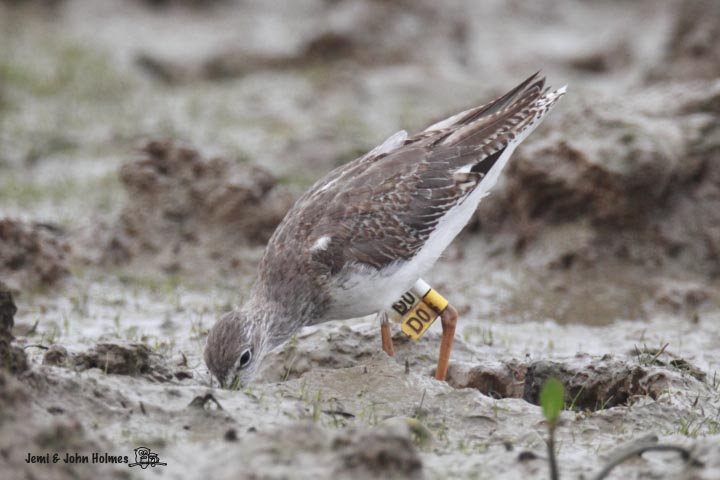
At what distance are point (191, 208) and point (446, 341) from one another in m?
4.41

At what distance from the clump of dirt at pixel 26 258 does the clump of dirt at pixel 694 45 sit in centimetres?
886

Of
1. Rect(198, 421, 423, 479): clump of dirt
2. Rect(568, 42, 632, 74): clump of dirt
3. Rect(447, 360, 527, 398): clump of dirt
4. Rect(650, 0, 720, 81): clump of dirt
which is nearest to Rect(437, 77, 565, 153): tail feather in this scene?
Rect(447, 360, 527, 398): clump of dirt

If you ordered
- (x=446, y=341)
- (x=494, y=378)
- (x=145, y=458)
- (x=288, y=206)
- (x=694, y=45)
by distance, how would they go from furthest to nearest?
(x=694, y=45)
(x=288, y=206)
(x=446, y=341)
(x=494, y=378)
(x=145, y=458)

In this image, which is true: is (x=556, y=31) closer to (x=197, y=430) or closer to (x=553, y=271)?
(x=553, y=271)

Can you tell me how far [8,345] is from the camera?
4.59 m

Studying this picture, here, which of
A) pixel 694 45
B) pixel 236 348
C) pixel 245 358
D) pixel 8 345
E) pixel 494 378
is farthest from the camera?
pixel 694 45

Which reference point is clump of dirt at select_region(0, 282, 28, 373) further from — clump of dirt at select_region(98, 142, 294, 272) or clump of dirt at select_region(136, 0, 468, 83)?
clump of dirt at select_region(136, 0, 468, 83)

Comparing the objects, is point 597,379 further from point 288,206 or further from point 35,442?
point 288,206

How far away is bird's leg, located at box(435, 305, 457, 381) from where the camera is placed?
6.16 metres

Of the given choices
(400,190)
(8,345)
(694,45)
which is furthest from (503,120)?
(694,45)

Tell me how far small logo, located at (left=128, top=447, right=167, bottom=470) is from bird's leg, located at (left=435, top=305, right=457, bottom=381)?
236 centimetres

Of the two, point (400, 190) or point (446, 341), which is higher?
point (400, 190)

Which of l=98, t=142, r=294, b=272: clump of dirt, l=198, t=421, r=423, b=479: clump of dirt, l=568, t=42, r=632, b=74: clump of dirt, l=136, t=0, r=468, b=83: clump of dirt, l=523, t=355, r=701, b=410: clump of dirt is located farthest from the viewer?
l=568, t=42, r=632, b=74: clump of dirt

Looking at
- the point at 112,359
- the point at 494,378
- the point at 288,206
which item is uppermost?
the point at 288,206
